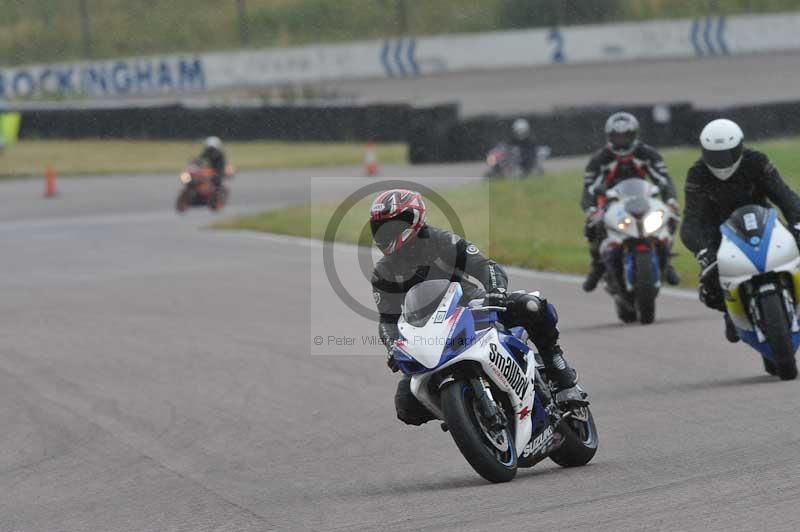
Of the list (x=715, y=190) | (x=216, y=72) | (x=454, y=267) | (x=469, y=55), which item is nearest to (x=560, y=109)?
(x=469, y=55)

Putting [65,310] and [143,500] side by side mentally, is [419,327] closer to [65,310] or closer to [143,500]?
[143,500]

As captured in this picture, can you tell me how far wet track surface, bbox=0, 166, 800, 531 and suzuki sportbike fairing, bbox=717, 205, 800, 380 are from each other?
0.28 metres

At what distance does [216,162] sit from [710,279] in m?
21.1

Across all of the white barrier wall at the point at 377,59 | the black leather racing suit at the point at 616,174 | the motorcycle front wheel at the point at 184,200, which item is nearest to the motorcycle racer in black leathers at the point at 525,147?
the motorcycle front wheel at the point at 184,200

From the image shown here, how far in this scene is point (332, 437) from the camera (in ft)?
28.1

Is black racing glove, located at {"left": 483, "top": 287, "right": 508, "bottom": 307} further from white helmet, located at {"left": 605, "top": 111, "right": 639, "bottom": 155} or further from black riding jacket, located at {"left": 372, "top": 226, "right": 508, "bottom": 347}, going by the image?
white helmet, located at {"left": 605, "top": 111, "right": 639, "bottom": 155}

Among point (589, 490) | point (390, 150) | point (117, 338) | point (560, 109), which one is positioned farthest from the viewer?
point (390, 150)

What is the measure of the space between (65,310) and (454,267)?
356 inches

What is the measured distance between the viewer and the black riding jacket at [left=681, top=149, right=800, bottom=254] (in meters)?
9.79

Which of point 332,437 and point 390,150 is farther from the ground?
point 390,150

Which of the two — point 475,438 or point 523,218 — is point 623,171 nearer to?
point 475,438

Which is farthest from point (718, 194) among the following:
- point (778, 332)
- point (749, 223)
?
point (778, 332)

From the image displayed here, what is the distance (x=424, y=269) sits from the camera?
7.12m

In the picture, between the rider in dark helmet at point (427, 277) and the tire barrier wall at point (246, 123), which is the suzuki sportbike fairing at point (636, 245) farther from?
the tire barrier wall at point (246, 123)
